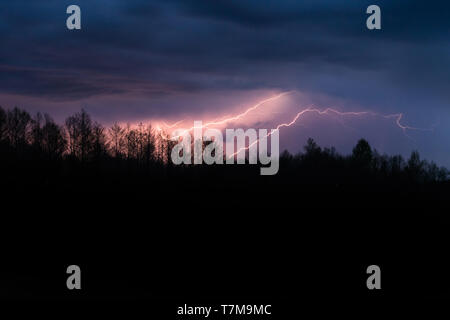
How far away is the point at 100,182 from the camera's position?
54.5 feet

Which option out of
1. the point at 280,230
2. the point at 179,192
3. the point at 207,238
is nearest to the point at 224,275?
the point at 207,238

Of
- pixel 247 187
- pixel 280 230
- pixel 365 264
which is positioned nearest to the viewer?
pixel 365 264

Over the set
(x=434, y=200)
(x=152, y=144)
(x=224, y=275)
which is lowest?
(x=224, y=275)

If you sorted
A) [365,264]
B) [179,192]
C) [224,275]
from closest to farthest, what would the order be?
[224,275], [365,264], [179,192]

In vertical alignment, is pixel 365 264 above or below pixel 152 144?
below

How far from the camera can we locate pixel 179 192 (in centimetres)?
1636
